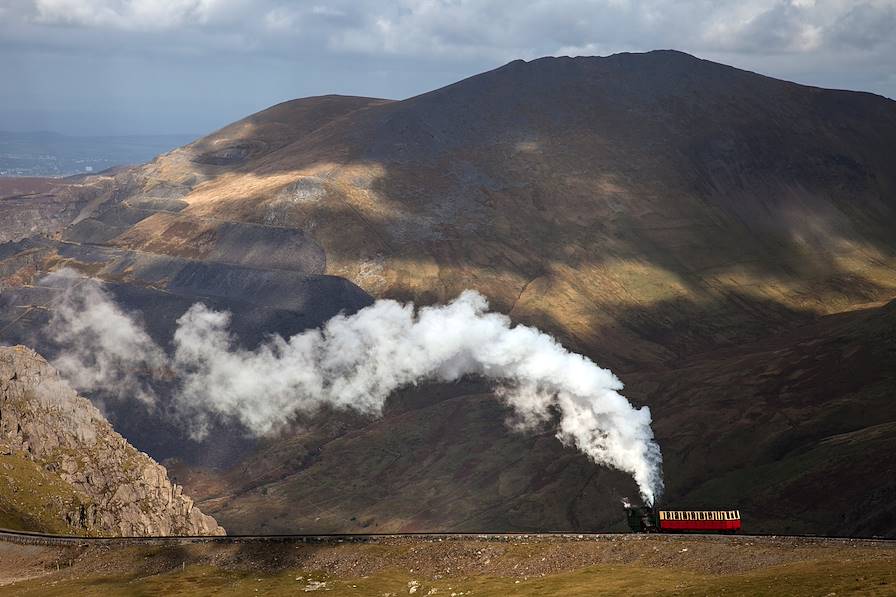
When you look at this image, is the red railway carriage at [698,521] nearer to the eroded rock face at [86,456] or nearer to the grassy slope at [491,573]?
the grassy slope at [491,573]

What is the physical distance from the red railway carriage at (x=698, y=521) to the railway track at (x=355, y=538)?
1041mm

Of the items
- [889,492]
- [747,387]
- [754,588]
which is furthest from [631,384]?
[754,588]

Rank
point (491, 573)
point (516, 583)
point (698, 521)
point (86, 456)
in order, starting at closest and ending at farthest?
1. point (516, 583)
2. point (491, 573)
3. point (698, 521)
4. point (86, 456)

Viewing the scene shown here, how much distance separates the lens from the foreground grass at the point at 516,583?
58938 mm

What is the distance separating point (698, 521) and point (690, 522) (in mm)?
710

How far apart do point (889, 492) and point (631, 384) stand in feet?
260

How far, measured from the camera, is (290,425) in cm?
19525

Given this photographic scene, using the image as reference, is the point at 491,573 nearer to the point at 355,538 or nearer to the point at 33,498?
the point at 355,538

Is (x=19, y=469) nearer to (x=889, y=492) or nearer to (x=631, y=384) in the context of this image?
(x=889, y=492)

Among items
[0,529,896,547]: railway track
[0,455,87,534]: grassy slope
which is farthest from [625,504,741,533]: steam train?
[0,455,87,534]: grassy slope

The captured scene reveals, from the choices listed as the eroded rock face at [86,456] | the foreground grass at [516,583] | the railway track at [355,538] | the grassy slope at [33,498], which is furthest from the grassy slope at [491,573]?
the eroded rock face at [86,456]

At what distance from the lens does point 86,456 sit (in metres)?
115

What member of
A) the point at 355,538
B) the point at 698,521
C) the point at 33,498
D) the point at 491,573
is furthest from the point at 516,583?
the point at 33,498

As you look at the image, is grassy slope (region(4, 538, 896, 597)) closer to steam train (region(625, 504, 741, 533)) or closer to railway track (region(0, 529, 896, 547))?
railway track (region(0, 529, 896, 547))
